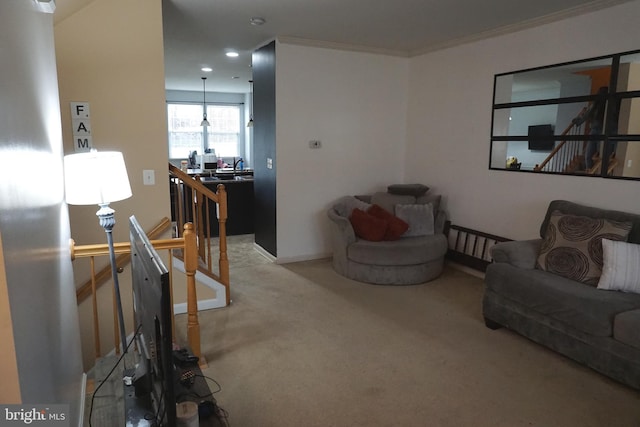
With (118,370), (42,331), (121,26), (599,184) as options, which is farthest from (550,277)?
(121,26)

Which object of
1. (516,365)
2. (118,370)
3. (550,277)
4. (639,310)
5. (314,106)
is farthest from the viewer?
(314,106)

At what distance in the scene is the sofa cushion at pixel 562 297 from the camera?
2.54 metres

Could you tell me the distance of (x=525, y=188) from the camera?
395cm

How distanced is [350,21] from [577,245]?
2.75m

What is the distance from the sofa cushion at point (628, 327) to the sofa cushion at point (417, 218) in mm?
2207

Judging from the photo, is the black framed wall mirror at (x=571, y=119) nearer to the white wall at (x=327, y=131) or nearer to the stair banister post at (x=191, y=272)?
the white wall at (x=327, y=131)

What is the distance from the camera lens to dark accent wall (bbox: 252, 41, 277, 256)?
15.5 feet

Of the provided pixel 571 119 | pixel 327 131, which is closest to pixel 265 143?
pixel 327 131

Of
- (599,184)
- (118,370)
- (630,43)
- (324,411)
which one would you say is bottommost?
(324,411)

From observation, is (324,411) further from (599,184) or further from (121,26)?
(121,26)

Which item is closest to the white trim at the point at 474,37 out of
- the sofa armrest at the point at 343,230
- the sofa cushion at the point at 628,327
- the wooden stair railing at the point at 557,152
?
the wooden stair railing at the point at 557,152

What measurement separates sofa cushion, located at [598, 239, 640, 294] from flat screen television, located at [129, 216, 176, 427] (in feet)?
9.26

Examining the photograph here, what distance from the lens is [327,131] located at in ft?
16.2

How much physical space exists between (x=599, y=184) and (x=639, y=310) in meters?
1.26
